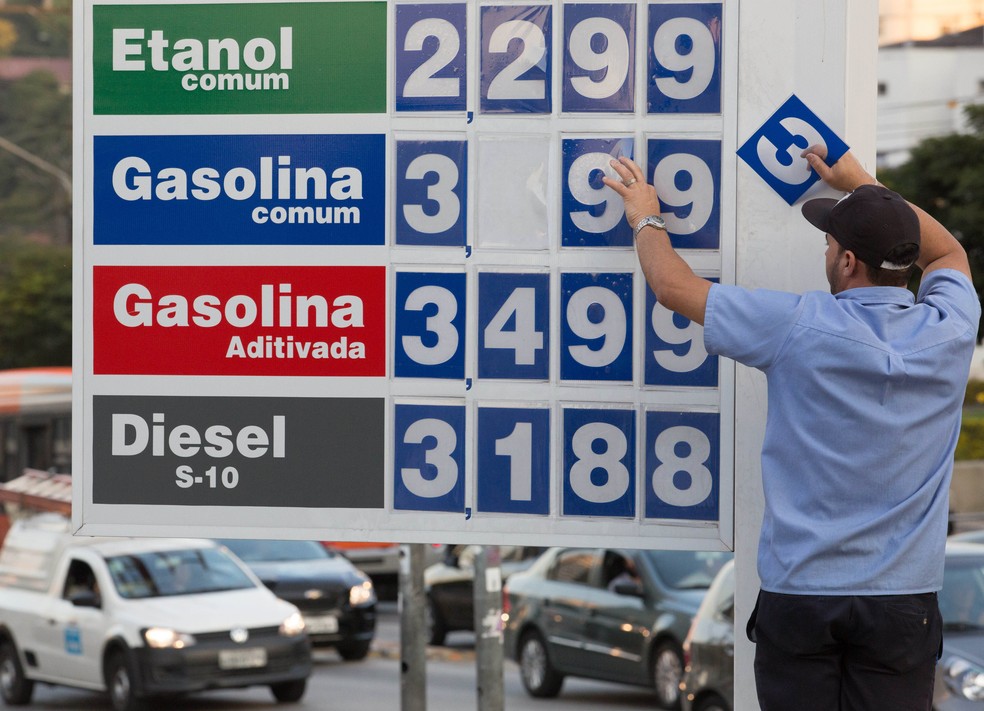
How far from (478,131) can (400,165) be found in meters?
0.23

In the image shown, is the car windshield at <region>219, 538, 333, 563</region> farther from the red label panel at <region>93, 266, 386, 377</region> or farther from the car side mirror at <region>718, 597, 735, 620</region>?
the red label panel at <region>93, 266, 386, 377</region>

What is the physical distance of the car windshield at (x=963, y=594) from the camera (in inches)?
359

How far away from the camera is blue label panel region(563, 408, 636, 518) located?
3885mm

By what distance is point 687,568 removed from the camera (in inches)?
524

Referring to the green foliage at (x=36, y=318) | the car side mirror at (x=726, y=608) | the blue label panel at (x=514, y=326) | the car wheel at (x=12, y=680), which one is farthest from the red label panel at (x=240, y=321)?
the green foliage at (x=36, y=318)

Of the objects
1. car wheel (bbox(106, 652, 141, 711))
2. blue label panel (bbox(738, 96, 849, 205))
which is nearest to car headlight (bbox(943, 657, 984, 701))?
blue label panel (bbox(738, 96, 849, 205))

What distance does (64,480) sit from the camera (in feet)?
58.1

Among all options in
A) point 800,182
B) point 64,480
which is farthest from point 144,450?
point 64,480

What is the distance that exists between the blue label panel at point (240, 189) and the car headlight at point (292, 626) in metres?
10.4

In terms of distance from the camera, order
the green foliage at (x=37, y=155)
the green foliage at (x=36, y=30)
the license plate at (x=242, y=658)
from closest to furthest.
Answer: the license plate at (x=242, y=658), the green foliage at (x=37, y=155), the green foliage at (x=36, y=30)

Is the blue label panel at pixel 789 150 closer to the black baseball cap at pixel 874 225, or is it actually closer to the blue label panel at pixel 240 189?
the black baseball cap at pixel 874 225

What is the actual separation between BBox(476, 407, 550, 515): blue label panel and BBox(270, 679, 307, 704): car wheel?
1102 cm

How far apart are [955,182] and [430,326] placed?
129 feet

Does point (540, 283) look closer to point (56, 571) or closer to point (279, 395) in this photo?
point (279, 395)
